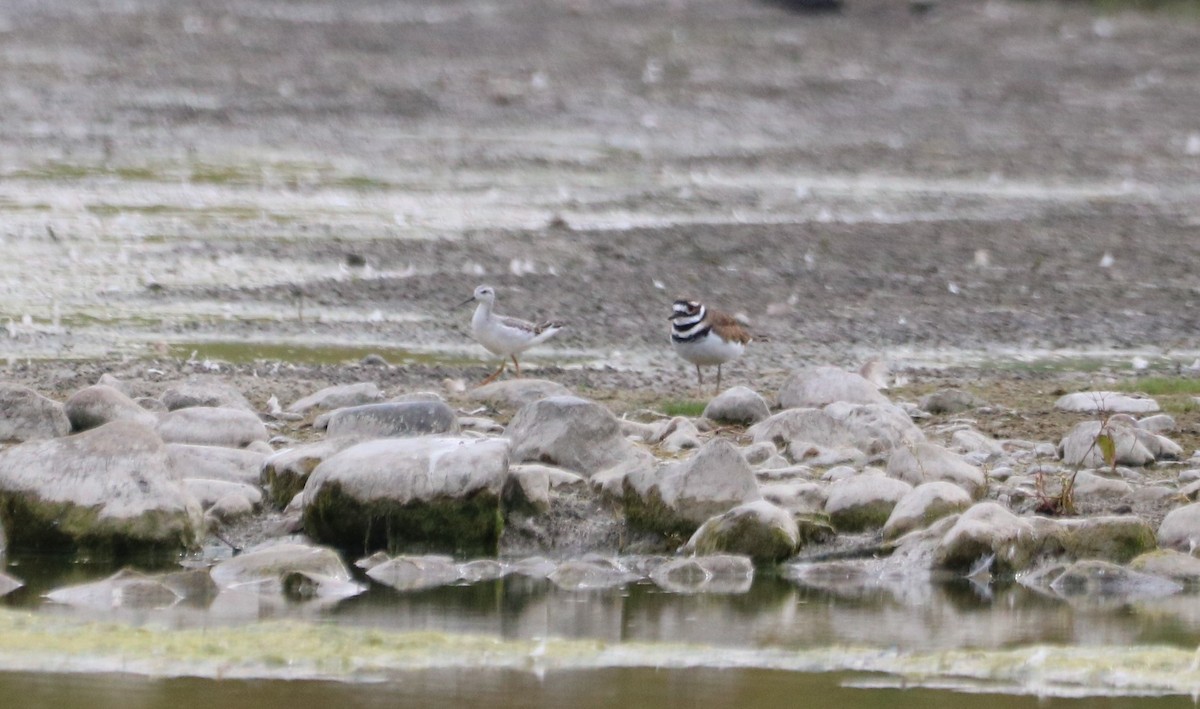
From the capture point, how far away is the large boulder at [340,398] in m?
11.1

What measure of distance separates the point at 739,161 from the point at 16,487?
1453 centimetres

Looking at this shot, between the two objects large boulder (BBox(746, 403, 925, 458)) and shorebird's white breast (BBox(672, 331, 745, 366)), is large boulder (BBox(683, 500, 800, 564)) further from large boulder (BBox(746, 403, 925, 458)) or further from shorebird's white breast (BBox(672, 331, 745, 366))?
shorebird's white breast (BBox(672, 331, 745, 366))

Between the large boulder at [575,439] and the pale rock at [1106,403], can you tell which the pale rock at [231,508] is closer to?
the large boulder at [575,439]

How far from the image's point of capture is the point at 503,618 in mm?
7762

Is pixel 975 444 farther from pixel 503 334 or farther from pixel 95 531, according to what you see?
pixel 95 531

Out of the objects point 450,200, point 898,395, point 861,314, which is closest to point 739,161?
point 450,200

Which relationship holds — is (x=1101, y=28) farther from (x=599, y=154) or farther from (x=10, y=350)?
(x=10, y=350)

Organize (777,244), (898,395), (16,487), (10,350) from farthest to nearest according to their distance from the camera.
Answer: (777,244) < (10,350) < (898,395) < (16,487)

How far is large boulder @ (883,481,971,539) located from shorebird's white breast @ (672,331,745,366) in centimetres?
300

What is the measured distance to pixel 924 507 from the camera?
359 inches

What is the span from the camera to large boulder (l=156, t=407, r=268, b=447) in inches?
399

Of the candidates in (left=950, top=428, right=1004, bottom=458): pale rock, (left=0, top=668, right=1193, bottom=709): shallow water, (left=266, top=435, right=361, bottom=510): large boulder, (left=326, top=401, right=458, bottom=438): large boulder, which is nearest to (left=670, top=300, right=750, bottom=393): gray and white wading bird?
(left=950, top=428, right=1004, bottom=458): pale rock

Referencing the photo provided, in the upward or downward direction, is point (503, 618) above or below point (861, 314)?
below

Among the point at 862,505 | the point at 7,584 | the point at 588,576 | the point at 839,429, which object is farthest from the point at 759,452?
the point at 7,584
